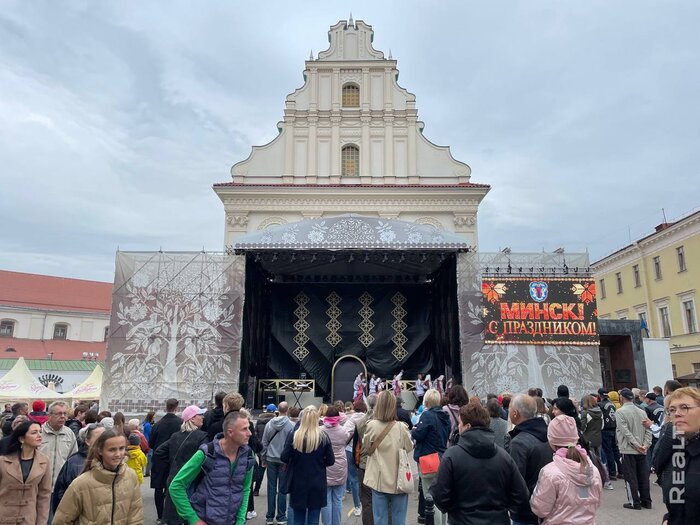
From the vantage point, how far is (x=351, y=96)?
78.9 feet

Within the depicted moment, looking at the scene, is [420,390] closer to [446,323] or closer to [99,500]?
[446,323]

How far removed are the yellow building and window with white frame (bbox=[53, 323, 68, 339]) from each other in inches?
1548

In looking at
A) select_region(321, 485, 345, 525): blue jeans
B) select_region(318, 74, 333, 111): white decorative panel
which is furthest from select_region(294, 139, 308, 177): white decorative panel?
select_region(321, 485, 345, 525): blue jeans

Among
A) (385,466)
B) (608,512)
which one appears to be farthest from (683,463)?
(608,512)

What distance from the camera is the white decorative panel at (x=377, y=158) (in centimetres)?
2248

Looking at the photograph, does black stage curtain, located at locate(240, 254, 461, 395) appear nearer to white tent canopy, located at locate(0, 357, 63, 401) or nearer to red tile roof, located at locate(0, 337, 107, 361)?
white tent canopy, located at locate(0, 357, 63, 401)

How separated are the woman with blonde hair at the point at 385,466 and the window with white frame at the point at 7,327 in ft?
128

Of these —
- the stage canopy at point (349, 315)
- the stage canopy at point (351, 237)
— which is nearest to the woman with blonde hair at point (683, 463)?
the stage canopy at point (351, 237)

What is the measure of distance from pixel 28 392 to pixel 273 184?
12.8 metres

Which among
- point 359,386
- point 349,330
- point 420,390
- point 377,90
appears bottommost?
point 420,390

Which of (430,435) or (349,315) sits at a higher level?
(349,315)

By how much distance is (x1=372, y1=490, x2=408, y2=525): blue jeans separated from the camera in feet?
12.8

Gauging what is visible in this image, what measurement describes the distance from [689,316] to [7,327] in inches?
1727

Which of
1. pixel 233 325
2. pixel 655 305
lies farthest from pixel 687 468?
pixel 655 305
